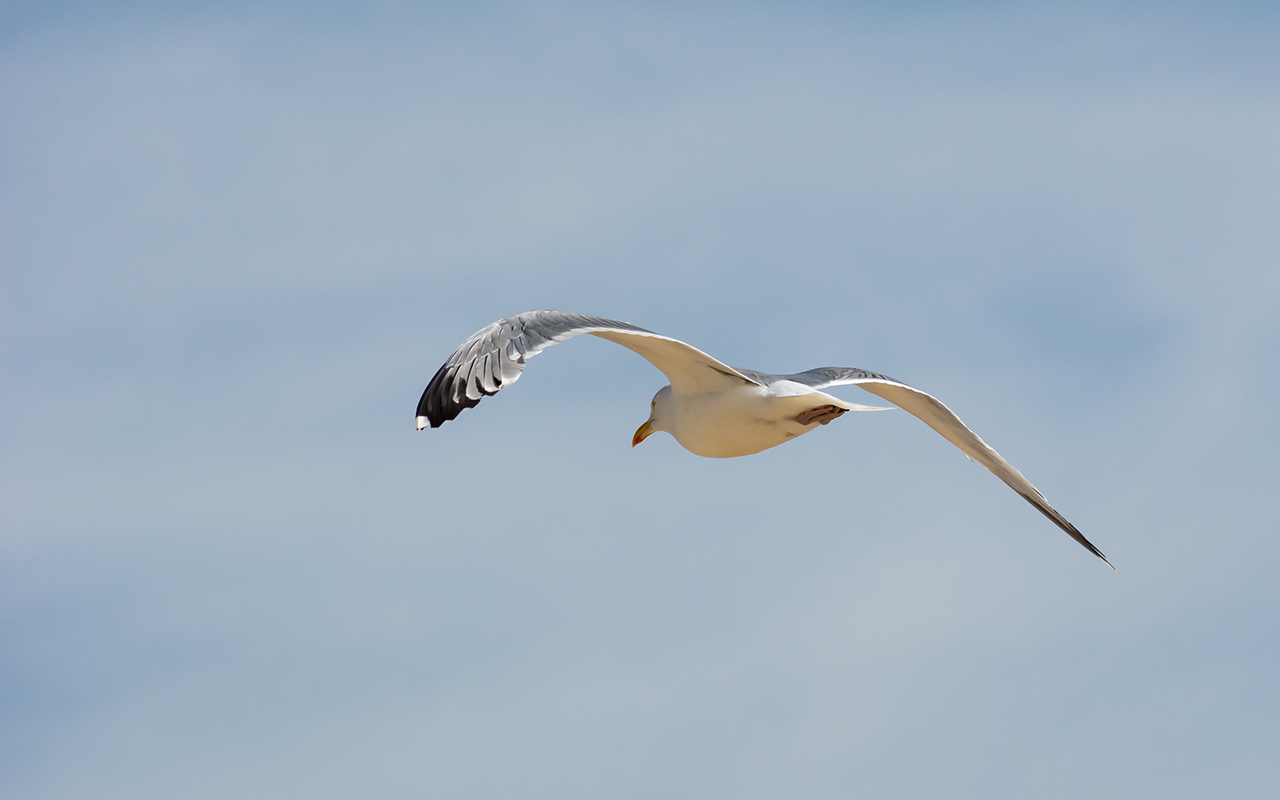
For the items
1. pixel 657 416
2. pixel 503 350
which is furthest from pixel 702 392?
pixel 503 350

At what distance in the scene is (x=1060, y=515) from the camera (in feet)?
35.2

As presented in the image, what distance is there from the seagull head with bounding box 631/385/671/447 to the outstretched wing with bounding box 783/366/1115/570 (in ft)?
3.63

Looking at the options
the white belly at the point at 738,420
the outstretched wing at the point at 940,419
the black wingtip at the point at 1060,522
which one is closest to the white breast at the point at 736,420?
the white belly at the point at 738,420

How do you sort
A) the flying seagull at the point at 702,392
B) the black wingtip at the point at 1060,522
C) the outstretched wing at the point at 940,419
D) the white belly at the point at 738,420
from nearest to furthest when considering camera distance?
1. the flying seagull at the point at 702,392
2. the white belly at the point at 738,420
3. the outstretched wing at the point at 940,419
4. the black wingtip at the point at 1060,522

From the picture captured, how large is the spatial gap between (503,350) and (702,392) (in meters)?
2.39

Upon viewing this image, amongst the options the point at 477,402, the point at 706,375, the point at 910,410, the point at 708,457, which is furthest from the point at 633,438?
the point at 477,402

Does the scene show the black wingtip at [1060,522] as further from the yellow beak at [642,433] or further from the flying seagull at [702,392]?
the yellow beak at [642,433]

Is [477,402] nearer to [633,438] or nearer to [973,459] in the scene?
[633,438]

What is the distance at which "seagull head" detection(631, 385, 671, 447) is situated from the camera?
9.30m

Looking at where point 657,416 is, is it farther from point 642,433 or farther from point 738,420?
point 738,420

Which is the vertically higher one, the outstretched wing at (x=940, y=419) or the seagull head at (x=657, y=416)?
the seagull head at (x=657, y=416)

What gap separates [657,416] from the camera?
9.52 metres

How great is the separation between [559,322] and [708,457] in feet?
8.07

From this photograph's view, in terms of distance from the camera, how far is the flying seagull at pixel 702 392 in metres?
6.34
